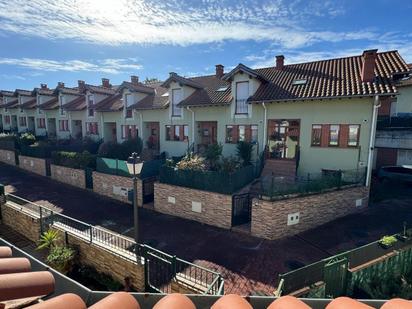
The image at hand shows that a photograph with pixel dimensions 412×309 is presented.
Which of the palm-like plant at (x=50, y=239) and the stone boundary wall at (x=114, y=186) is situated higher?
the stone boundary wall at (x=114, y=186)

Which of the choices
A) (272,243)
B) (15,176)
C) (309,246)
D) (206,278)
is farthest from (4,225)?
(309,246)

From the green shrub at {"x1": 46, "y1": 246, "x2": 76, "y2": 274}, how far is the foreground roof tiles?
13.7m

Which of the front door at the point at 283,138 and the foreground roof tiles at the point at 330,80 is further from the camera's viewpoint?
the front door at the point at 283,138

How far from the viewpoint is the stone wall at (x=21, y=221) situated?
14102 millimetres

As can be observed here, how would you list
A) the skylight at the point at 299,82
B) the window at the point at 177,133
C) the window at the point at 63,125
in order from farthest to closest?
the window at the point at 63,125 < the window at the point at 177,133 < the skylight at the point at 299,82

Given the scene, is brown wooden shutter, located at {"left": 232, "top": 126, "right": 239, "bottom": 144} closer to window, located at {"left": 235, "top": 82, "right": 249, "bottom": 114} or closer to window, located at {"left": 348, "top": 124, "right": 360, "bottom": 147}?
window, located at {"left": 235, "top": 82, "right": 249, "bottom": 114}

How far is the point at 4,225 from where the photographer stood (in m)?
16.8

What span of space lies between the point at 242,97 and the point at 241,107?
0.72 meters

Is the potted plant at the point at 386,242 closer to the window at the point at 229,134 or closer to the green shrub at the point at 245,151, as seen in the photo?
the green shrub at the point at 245,151

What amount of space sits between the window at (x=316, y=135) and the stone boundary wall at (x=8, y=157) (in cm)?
3098

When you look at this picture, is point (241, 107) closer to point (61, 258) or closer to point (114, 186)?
point (114, 186)

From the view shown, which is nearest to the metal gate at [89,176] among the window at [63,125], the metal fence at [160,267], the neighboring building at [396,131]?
the metal fence at [160,267]

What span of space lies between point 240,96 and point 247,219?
9.15m

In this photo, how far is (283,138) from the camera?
56.3ft
